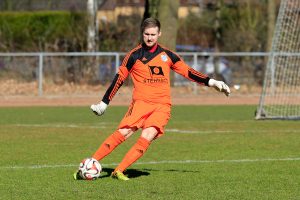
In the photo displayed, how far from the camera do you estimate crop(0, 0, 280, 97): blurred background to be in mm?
29203

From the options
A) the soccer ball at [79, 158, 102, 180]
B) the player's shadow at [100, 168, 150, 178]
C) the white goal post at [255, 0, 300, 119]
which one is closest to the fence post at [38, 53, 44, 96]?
the white goal post at [255, 0, 300, 119]

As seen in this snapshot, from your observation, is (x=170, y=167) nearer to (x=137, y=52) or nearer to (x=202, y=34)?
(x=137, y=52)

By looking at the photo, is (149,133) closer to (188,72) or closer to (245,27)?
(188,72)

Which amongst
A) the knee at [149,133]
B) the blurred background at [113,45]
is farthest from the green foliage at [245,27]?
the knee at [149,133]

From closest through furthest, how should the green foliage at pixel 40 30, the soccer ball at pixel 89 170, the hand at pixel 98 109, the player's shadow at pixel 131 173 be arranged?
the soccer ball at pixel 89 170, the hand at pixel 98 109, the player's shadow at pixel 131 173, the green foliage at pixel 40 30

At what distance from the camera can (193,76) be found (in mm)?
11398

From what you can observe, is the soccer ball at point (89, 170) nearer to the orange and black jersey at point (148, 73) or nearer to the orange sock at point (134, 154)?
the orange sock at point (134, 154)

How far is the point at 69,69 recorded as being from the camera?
29703mm

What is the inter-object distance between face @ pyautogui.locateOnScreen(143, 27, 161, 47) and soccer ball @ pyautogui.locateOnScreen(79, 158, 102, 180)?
1.49 metres

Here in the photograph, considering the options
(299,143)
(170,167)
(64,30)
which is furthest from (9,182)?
(64,30)

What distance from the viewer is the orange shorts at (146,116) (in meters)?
11.0

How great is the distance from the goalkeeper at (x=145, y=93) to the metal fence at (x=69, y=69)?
1750 centimetres

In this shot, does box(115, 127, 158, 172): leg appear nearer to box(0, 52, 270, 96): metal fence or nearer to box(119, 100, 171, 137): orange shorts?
box(119, 100, 171, 137): orange shorts

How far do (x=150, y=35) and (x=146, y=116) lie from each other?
0.92 meters
